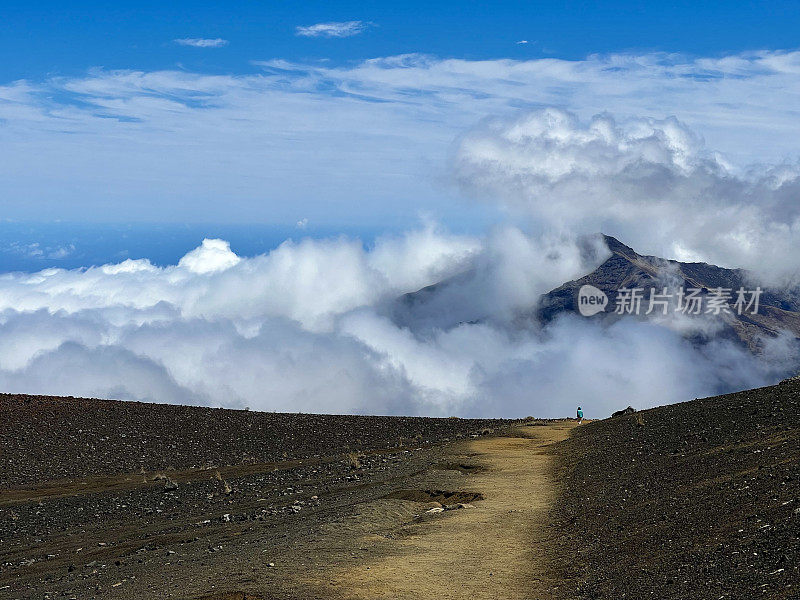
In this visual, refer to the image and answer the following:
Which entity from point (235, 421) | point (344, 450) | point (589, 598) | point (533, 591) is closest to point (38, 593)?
point (533, 591)

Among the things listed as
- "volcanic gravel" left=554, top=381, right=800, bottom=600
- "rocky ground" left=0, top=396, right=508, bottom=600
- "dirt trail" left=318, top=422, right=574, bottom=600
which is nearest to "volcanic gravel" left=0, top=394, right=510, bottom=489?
"rocky ground" left=0, top=396, right=508, bottom=600

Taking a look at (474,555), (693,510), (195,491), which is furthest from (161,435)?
(693,510)

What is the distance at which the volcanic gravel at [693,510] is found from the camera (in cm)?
1068

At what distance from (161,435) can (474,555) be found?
77.8 feet

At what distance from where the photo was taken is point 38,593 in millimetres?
14055

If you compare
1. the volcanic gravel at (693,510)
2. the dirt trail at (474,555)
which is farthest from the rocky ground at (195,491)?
the volcanic gravel at (693,510)

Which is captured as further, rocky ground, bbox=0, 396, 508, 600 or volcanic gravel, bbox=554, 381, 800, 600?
Answer: rocky ground, bbox=0, 396, 508, 600

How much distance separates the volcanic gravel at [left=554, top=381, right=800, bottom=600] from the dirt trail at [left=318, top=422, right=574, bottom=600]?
65 cm

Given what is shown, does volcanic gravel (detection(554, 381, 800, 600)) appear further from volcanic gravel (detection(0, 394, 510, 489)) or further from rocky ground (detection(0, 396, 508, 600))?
volcanic gravel (detection(0, 394, 510, 489))

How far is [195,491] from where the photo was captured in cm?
2467

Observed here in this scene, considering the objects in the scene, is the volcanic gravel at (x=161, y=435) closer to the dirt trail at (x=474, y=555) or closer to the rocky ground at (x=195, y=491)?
the rocky ground at (x=195, y=491)

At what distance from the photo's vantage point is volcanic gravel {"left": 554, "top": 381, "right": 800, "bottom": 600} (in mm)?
10680

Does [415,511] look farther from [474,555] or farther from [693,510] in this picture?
[693,510]

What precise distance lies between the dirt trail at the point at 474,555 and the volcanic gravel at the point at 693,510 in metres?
0.65
